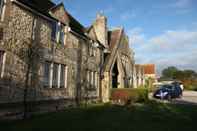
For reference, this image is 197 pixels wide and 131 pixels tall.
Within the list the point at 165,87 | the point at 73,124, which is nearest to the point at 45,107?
the point at 73,124

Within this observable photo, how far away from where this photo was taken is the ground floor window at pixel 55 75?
1611 cm

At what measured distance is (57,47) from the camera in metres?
17.4

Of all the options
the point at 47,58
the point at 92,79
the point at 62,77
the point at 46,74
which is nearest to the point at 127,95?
the point at 92,79

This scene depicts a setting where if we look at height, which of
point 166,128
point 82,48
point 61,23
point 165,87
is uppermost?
point 61,23

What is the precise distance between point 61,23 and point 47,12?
200 centimetres

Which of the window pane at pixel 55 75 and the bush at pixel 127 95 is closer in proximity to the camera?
the window pane at pixel 55 75

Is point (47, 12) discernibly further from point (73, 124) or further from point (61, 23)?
point (73, 124)

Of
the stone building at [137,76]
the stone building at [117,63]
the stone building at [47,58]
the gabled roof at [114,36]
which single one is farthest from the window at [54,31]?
the stone building at [137,76]

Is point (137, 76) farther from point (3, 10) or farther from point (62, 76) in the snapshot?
point (3, 10)

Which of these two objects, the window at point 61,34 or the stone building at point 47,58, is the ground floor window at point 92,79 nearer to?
the stone building at point 47,58

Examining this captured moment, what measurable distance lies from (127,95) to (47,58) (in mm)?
11863

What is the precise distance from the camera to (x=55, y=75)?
17.3 meters

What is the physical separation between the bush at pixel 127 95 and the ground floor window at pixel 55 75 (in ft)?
29.1

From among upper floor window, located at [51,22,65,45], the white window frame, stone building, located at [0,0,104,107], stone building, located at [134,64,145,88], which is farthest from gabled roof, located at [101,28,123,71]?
the white window frame
